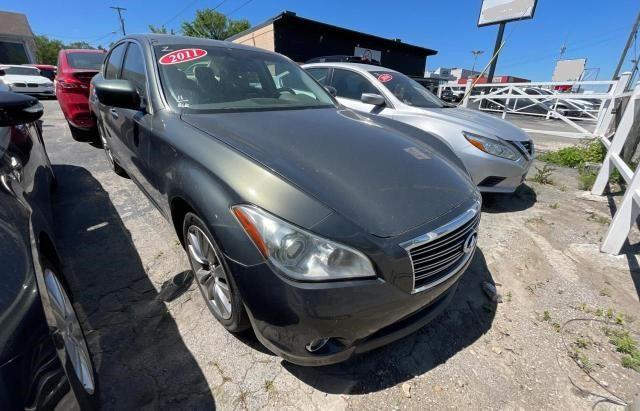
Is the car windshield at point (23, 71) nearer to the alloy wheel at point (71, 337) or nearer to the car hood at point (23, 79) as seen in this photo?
the car hood at point (23, 79)

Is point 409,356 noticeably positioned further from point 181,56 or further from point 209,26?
point 209,26

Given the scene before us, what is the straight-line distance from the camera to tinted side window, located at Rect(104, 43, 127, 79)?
2975mm

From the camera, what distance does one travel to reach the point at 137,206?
10.9 ft

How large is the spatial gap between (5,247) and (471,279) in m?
2.63

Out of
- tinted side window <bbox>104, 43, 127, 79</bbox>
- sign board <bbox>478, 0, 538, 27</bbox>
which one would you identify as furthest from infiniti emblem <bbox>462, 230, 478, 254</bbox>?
sign board <bbox>478, 0, 538, 27</bbox>

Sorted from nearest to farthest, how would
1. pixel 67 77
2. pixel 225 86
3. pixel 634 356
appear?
pixel 634 356, pixel 225 86, pixel 67 77

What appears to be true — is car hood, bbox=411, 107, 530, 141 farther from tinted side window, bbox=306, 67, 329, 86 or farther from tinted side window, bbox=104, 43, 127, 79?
tinted side window, bbox=104, 43, 127, 79

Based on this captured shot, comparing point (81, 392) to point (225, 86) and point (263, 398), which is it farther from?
point (225, 86)

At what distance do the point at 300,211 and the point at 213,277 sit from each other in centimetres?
83

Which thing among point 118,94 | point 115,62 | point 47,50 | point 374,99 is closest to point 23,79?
point 115,62

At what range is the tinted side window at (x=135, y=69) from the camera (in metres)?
2.29

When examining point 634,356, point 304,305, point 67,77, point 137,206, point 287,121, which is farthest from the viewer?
point 67,77

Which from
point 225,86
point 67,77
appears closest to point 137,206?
point 225,86

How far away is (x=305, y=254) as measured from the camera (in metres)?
1.23
